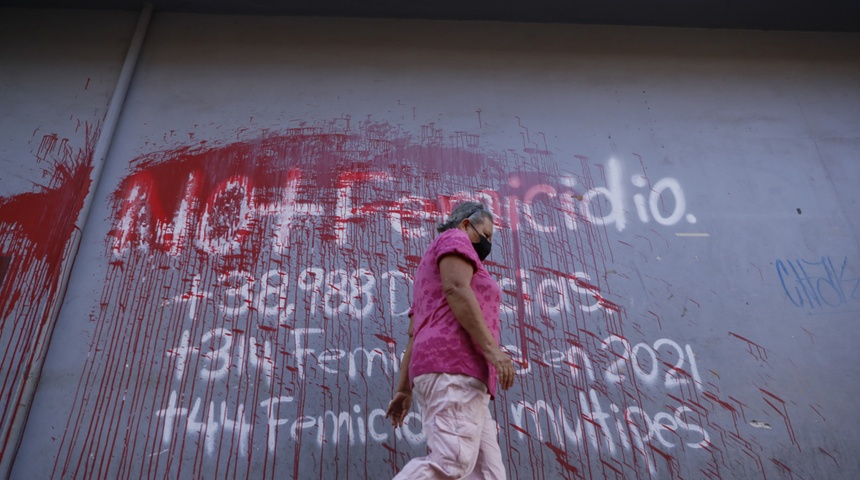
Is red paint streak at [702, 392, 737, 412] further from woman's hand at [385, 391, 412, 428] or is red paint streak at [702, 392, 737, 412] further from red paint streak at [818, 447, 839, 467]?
woman's hand at [385, 391, 412, 428]

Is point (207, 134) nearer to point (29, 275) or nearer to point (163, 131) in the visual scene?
point (163, 131)

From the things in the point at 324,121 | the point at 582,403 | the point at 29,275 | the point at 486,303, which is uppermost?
the point at 324,121

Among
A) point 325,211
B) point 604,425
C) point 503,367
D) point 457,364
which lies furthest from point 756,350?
point 325,211

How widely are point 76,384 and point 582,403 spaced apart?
237 cm

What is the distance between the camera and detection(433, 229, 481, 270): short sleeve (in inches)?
78.6

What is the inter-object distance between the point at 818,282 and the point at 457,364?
7.78ft

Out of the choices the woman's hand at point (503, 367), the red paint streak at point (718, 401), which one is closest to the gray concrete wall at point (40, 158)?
the woman's hand at point (503, 367)

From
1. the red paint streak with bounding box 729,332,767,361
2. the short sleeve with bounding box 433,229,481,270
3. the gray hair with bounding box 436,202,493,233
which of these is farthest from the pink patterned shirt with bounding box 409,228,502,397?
the red paint streak with bounding box 729,332,767,361

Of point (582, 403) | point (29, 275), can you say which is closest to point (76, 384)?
point (29, 275)

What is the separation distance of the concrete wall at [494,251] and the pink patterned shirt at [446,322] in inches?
31.5

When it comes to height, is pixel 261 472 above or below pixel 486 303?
below

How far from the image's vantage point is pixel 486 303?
2066 millimetres

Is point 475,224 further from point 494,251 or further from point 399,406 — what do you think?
point 494,251

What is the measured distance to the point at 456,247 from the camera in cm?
200
